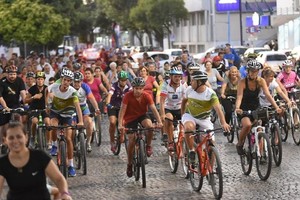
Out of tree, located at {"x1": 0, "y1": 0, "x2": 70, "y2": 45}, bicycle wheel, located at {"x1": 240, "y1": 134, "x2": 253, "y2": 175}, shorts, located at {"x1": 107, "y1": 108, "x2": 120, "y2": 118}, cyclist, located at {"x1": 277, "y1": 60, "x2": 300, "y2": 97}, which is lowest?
bicycle wheel, located at {"x1": 240, "y1": 134, "x2": 253, "y2": 175}

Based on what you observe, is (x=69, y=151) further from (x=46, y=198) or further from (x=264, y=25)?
(x=264, y=25)

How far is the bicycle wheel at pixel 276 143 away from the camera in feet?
49.8

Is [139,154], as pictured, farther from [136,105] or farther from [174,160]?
[174,160]

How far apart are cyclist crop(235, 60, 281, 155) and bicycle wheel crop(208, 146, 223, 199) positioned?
5.07 ft

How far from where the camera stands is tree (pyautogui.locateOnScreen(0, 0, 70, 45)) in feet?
152

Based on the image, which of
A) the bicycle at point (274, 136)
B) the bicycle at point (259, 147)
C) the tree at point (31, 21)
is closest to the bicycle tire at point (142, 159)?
the bicycle at point (259, 147)

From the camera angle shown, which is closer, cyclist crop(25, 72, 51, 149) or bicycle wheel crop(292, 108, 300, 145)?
cyclist crop(25, 72, 51, 149)

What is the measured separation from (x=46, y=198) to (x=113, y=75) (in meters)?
19.0

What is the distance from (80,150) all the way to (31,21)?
31777mm

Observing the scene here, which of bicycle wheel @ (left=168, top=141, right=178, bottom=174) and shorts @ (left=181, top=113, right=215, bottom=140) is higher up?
shorts @ (left=181, top=113, right=215, bottom=140)

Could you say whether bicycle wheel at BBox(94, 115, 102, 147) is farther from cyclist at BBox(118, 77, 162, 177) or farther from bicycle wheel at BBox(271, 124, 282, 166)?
bicycle wheel at BBox(271, 124, 282, 166)

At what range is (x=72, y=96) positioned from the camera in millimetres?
15406

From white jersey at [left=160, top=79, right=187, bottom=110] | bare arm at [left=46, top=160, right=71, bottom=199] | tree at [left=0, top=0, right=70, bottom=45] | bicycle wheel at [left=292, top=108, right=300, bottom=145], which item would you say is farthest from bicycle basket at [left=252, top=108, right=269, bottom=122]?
tree at [left=0, top=0, right=70, bottom=45]

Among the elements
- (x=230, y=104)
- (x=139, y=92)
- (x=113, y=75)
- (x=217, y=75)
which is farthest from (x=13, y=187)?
(x=113, y=75)
